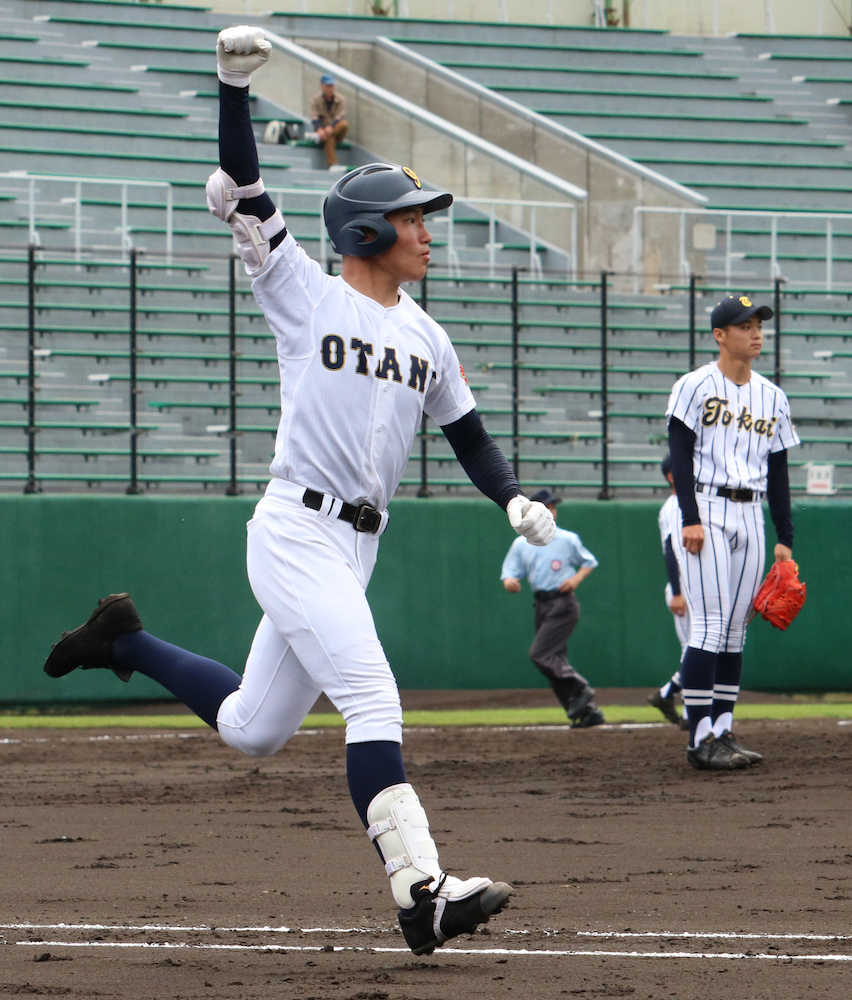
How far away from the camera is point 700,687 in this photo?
911 centimetres

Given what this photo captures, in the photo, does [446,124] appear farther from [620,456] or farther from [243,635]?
[243,635]

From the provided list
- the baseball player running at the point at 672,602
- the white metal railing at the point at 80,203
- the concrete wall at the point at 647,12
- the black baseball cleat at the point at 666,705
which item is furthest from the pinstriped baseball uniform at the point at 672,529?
the concrete wall at the point at 647,12

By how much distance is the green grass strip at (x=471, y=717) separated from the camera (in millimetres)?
13648

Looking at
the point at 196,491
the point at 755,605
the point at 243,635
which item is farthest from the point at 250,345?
the point at 755,605

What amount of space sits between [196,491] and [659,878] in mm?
10832

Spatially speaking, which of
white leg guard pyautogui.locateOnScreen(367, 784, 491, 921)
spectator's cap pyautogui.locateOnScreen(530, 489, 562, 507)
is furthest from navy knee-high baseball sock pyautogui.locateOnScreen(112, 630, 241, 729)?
spectator's cap pyautogui.locateOnScreen(530, 489, 562, 507)

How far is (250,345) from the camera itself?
17.6 meters

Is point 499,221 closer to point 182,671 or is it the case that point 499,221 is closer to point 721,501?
point 721,501

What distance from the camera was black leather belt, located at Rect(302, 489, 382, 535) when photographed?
4906mm

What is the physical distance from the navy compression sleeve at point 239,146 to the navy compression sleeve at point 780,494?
5143 millimetres

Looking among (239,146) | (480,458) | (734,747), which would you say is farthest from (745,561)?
(239,146)

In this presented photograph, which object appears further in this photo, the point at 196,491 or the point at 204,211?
the point at 204,211

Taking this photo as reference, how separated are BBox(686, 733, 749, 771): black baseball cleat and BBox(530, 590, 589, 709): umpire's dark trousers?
11.2 ft

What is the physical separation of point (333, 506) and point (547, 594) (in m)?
8.49
